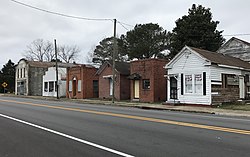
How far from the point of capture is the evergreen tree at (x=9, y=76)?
76.2 metres

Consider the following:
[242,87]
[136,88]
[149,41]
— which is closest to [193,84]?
[242,87]

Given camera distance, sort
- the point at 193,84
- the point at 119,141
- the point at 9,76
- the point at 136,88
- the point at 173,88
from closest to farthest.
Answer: the point at 119,141, the point at 193,84, the point at 173,88, the point at 136,88, the point at 9,76

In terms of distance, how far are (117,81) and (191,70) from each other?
11.8 meters

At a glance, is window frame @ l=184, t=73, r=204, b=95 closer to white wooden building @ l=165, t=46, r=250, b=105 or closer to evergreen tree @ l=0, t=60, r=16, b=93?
white wooden building @ l=165, t=46, r=250, b=105

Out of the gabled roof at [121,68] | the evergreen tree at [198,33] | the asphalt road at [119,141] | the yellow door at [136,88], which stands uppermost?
the evergreen tree at [198,33]

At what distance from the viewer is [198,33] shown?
39000mm

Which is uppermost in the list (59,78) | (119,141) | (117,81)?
(59,78)

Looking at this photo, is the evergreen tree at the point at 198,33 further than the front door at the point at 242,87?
Yes

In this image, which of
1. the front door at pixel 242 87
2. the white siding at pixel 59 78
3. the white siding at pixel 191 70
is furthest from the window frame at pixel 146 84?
the white siding at pixel 59 78

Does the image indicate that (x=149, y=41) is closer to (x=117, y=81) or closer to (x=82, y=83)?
(x=82, y=83)

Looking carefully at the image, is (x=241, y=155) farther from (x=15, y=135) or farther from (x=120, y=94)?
(x=120, y=94)

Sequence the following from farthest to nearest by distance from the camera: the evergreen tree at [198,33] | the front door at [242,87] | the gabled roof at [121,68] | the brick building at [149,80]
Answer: the evergreen tree at [198,33] < the gabled roof at [121,68] < the brick building at [149,80] < the front door at [242,87]

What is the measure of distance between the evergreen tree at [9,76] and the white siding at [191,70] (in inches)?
2446

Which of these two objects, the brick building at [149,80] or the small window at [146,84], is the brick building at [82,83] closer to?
the brick building at [149,80]
